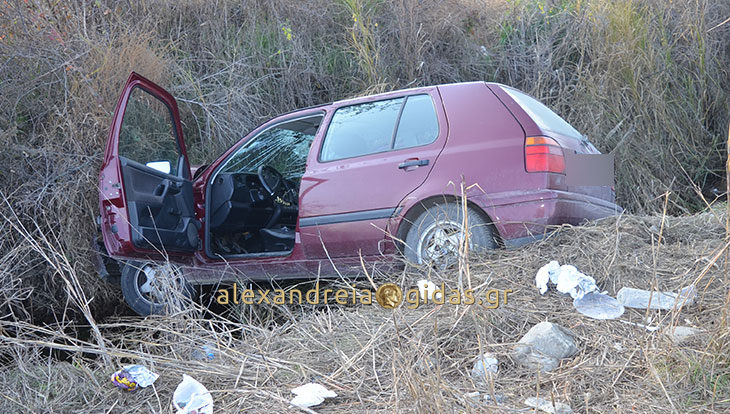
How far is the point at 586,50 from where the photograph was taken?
7.64m

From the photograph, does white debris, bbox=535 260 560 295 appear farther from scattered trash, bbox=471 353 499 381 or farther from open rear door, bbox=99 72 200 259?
open rear door, bbox=99 72 200 259

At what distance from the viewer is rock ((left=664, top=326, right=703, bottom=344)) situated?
2.60m

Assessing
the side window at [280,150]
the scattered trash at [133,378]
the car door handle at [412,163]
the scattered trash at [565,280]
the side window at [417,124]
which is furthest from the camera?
the side window at [280,150]

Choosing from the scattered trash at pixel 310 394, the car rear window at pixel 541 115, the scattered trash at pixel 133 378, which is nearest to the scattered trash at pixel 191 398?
the scattered trash at pixel 133 378

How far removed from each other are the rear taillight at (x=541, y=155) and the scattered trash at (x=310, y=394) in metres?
1.90

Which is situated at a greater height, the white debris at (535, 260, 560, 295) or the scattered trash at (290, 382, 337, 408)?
the white debris at (535, 260, 560, 295)

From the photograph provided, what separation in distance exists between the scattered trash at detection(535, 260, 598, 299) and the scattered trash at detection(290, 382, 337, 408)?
1.39 metres

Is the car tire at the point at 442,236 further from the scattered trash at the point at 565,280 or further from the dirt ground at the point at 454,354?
the scattered trash at the point at 565,280

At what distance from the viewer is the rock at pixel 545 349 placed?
2.73 meters

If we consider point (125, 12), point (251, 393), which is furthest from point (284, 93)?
point (251, 393)

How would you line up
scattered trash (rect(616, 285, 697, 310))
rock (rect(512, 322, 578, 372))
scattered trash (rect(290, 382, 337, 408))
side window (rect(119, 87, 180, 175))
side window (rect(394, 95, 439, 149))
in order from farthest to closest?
side window (rect(119, 87, 180, 175)) → side window (rect(394, 95, 439, 149)) → scattered trash (rect(616, 285, 697, 310)) → rock (rect(512, 322, 578, 372)) → scattered trash (rect(290, 382, 337, 408))

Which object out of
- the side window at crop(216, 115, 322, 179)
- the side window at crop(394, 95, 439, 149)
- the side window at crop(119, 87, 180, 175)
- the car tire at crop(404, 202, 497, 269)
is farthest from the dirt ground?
the side window at crop(119, 87, 180, 175)

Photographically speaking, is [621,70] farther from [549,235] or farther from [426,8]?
[549,235]

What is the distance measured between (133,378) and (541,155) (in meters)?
2.57
